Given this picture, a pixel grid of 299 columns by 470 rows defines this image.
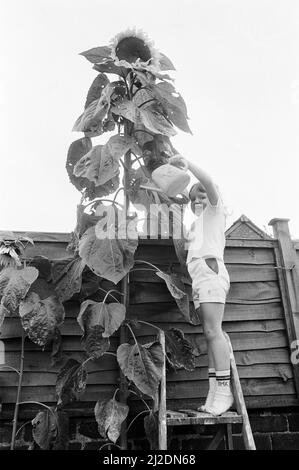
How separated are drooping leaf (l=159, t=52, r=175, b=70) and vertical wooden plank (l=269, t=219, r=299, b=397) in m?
1.16

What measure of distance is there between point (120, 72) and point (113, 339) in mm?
1412

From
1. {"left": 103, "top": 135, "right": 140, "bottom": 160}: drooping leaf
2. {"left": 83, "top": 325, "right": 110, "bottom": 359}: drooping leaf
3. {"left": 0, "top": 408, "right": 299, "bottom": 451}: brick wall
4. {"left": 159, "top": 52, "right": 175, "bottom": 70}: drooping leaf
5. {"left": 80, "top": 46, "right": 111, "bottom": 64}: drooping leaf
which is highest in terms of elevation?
{"left": 159, "top": 52, "right": 175, "bottom": 70}: drooping leaf

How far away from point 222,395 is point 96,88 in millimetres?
1681

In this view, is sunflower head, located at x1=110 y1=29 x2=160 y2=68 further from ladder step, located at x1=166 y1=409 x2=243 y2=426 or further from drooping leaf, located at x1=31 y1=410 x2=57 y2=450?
drooping leaf, located at x1=31 y1=410 x2=57 y2=450

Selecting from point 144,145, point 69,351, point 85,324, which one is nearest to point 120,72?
point 144,145

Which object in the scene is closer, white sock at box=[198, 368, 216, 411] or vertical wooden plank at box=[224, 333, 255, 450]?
vertical wooden plank at box=[224, 333, 255, 450]

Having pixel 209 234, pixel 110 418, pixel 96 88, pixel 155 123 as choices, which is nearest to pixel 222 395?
pixel 110 418

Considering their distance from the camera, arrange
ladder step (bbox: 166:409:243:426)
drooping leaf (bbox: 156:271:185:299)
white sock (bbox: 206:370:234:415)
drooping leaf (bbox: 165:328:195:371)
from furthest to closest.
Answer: drooping leaf (bbox: 165:328:195:371)
drooping leaf (bbox: 156:271:185:299)
white sock (bbox: 206:370:234:415)
ladder step (bbox: 166:409:243:426)

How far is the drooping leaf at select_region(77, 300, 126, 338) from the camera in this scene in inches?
70.9

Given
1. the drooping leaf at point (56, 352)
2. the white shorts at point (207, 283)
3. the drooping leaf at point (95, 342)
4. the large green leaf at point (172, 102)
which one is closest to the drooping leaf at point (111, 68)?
the large green leaf at point (172, 102)

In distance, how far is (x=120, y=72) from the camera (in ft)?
7.13

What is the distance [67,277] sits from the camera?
2.08 m

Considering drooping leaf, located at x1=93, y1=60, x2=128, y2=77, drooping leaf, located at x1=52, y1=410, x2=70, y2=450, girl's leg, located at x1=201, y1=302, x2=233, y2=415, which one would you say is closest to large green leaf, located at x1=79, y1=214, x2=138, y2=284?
girl's leg, located at x1=201, y1=302, x2=233, y2=415

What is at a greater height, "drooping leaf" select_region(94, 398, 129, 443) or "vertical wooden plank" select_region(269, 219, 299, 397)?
"vertical wooden plank" select_region(269, 219, 299, 397)
